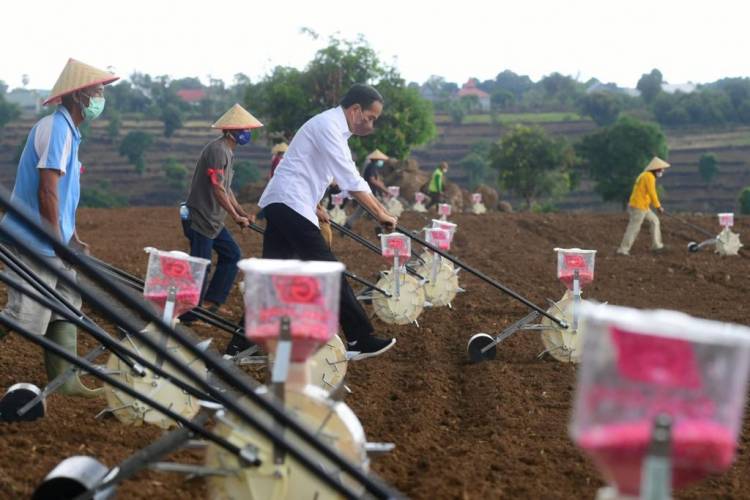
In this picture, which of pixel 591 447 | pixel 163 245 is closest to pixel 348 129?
pixel 591 447

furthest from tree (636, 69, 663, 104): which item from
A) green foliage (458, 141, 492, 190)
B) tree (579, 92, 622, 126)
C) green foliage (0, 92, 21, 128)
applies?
green foliage (0, 92, 21, 128)

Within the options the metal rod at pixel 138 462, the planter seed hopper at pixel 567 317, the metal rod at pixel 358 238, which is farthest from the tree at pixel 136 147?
the metal rod at pixel 138 462

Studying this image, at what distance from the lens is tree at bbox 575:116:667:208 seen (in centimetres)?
5478

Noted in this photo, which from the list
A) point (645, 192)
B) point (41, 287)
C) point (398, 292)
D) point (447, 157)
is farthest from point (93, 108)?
point (447, 157)

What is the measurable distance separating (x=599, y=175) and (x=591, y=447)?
5624 centimetres

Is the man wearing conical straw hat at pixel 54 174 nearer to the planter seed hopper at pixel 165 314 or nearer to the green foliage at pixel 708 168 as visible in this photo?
the planter seed hopper at pixel 165 314

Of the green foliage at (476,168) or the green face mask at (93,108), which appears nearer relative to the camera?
the green face mask at (93,108)

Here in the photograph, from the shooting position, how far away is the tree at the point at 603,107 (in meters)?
95.4

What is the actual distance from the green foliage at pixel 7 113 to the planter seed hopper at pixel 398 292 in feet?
266

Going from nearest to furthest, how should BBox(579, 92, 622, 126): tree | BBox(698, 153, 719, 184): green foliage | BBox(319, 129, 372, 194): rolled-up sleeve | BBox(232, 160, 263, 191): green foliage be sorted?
1. BBox(319, 129, 372, 194): rolled-up sleeve
2. BBox(232, 160, 263, 191): green foliage
3. BBox(698, 153, 719, 184): green foliage
4. BBox(579, 92, 622, 126): tree

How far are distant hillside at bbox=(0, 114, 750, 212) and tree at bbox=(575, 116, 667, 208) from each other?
1222 centimetres

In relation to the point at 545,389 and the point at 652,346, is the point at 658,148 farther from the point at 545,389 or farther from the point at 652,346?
the point at 652,346

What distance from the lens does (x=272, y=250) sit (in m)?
6.17

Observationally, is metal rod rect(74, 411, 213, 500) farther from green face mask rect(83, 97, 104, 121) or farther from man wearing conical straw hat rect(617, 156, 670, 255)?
man wearing conical straw hat rect(617, 156, 670, 255)
